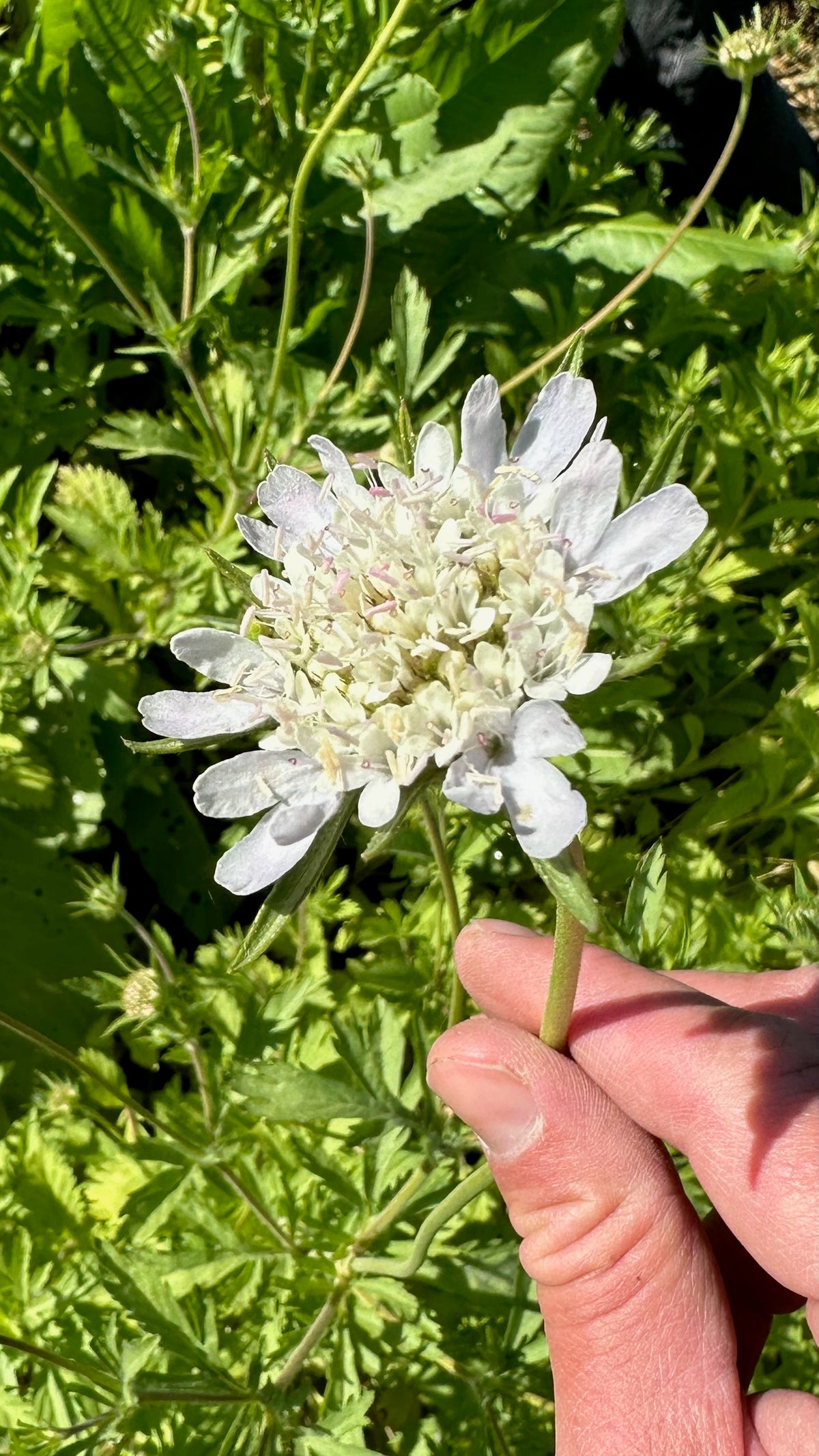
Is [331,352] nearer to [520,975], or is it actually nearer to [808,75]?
[520,975]

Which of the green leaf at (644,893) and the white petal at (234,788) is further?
the green leaf at (644,893)

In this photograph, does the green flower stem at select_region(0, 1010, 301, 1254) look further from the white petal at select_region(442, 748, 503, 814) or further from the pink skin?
the white petal at select_region(442, 748, 503, 814)

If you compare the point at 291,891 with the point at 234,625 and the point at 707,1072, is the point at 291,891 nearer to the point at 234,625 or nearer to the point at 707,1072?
the point at 707,1072

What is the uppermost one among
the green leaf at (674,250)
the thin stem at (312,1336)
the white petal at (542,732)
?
the white petal at (542,732)

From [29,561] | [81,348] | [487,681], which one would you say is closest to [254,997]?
[29,561]

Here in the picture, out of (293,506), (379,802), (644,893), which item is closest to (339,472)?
(293,506)

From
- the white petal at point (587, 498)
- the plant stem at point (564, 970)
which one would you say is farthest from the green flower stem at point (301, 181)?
the plant stem at point (564, 970)

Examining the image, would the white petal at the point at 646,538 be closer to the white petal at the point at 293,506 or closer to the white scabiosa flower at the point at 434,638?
the white scabiosa flower at the point at 434,638

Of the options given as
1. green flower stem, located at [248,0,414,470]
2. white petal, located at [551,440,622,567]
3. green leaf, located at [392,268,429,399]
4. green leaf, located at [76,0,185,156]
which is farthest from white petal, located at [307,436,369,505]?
green leaf, located at [76,0,185,156]
